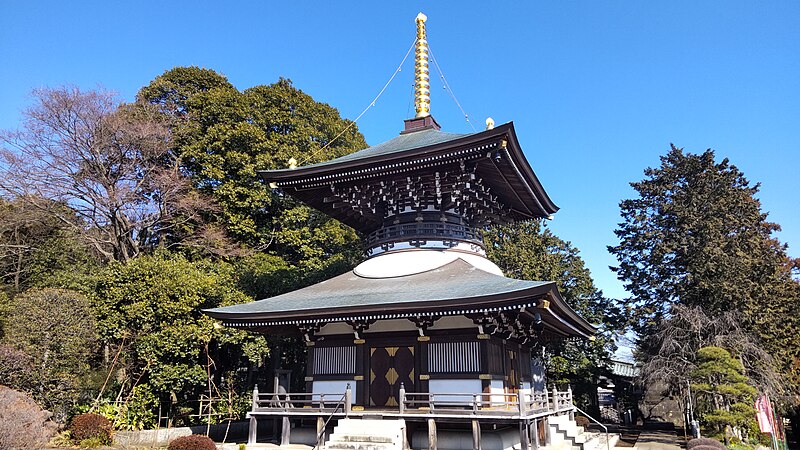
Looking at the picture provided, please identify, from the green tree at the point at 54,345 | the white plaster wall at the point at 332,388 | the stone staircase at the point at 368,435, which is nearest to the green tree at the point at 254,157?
the green tree at the point at 54,345

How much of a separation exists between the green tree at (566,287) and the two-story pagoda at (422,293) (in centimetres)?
922

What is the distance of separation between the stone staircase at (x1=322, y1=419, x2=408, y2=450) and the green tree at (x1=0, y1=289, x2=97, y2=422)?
35.9 ft

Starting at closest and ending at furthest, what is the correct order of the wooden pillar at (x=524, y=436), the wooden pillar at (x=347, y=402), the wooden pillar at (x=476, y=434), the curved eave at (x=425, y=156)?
the wooden pillar at (x=524, y=436) → the wooden pillar at (x=476, y=434) → the wooden pillar at (x=347, y=402) → the curved eave at (x=425, y=156)

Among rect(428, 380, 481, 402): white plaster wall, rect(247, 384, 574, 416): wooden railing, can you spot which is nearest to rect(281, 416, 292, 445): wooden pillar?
rect(247, 384, 574, 416): wooden railing

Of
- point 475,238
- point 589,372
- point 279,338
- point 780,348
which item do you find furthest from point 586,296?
point 279,338

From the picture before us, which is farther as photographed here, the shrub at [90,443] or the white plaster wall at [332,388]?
the shrub at [90,443]

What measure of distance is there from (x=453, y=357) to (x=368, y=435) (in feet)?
10.4

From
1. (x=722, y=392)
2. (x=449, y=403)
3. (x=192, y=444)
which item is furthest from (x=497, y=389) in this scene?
(x=722, y=392)

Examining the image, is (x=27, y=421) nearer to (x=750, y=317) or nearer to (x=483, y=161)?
(x=483, y=161)

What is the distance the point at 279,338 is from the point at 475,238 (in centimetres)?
1241

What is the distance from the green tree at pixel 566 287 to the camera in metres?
29.5

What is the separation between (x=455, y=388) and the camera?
14750 mm

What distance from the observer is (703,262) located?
84.7 ft

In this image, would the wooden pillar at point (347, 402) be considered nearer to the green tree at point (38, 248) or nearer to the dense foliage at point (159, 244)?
the dense foliage at point (159, 244)
